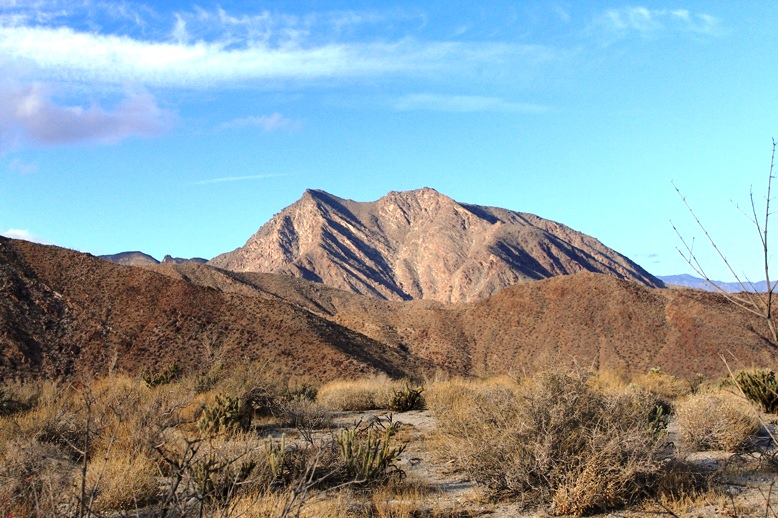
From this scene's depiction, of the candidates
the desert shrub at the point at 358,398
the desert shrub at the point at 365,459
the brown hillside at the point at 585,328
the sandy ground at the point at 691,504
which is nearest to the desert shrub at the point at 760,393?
the sandy ground at the point at 691,504

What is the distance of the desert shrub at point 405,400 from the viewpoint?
1708cm

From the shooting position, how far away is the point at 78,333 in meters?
33.1

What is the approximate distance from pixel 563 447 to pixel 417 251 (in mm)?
164843

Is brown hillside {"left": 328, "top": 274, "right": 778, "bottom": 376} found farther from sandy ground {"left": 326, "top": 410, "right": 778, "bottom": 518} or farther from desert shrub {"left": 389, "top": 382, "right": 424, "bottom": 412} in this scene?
sandy ground {"left": 326, "top": 410, "right": 778, "bottom": 518}

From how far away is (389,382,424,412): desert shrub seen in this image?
17078 mm

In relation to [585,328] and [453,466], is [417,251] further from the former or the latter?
[453,466]

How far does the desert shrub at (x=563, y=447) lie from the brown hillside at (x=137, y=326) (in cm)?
2113

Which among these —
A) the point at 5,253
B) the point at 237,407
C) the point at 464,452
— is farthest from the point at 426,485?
→ the point at 5,253

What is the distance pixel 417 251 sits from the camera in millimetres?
172000

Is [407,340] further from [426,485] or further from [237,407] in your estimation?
[426,485]

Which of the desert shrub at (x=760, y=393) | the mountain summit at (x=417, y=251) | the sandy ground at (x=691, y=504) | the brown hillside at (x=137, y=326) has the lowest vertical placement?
the sandy ground at (x=691, y=504)

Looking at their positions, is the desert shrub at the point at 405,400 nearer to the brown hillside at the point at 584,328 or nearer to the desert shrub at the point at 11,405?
the desert shrub at the point at 11,405

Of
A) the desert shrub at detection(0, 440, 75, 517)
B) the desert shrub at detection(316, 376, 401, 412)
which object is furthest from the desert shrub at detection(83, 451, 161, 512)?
the desert shrub at detection(316, 376, 401, 412)

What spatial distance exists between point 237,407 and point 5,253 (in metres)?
33.3
